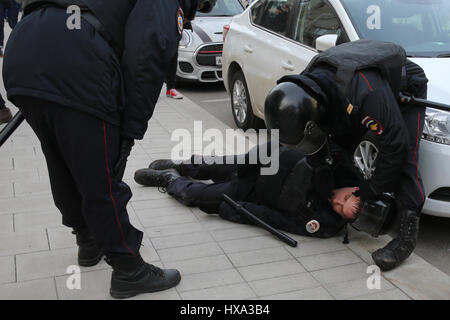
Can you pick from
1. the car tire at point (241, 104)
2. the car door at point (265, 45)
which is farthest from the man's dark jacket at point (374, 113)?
the car tire at point (241, 104)

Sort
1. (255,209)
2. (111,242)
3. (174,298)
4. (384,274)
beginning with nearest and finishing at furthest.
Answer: (111,242) < (174,298) < (384,274) < (255,209)

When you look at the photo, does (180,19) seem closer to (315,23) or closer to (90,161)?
(90,161)

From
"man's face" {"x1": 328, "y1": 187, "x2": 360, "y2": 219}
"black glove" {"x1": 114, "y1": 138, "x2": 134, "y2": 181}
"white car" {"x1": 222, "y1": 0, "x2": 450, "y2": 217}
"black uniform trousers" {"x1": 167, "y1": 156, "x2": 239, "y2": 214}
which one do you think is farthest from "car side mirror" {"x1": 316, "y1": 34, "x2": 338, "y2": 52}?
"black glove" {"x1": 114, "y1": 138, "x2": 134, "y2": 181}

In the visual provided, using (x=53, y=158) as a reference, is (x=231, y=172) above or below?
below

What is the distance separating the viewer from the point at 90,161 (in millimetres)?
2570

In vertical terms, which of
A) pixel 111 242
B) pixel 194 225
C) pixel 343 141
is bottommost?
pixel 194 225

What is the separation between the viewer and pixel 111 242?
2.72 meters

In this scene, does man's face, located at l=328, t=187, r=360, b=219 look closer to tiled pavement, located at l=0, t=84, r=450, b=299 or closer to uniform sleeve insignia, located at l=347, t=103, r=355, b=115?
tiled pavement, located at l=0, t=84, r=450, b=299

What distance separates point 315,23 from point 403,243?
2453 mm

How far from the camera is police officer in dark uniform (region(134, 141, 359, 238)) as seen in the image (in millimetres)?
3537

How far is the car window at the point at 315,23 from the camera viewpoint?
15.4 ft
